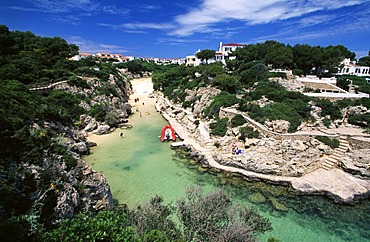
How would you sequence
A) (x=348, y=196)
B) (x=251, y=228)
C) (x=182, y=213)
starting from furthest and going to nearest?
(x=348, y=196), (x=182, y=213), (x=251, y=228)

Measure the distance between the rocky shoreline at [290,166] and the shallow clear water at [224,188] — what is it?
60 cm

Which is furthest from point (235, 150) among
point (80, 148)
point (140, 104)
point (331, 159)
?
point (140, 104)

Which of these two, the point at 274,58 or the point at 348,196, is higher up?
the point at 274,58

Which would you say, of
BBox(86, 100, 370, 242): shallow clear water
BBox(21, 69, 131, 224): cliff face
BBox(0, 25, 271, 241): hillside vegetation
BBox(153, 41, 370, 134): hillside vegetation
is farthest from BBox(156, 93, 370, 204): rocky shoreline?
BBox(21, 69, 131, 224): cliff face

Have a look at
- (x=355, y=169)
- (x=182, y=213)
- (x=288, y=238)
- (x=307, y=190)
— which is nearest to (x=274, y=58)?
(x=355, y=169)

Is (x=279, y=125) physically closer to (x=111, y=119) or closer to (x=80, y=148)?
(x=80, y=148)

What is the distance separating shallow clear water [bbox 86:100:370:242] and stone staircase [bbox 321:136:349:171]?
337cm

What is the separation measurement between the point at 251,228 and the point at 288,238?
385 centimetres

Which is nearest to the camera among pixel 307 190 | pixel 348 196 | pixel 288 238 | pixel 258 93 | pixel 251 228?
pixel 251 228

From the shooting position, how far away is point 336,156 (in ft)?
51.2

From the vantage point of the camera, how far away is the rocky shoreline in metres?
12.8

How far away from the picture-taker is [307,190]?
42.3 ft

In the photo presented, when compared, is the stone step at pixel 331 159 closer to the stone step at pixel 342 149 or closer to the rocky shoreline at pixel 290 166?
the rocky shoreline at pixel 290 166

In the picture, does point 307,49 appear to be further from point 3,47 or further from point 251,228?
point 3,47
